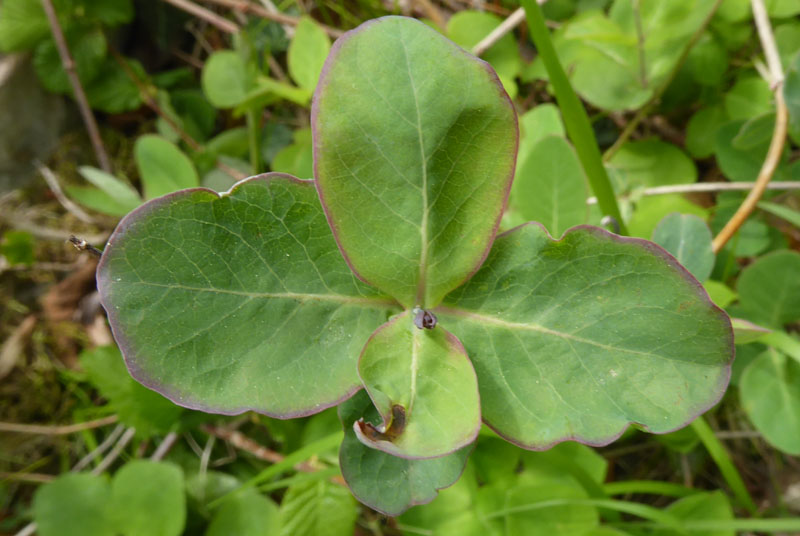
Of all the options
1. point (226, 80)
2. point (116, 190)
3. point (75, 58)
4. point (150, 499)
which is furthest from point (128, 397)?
point (75, 58)

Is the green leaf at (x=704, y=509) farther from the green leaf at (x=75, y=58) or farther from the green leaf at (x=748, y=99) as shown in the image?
the green leaf at (x=75, y=58)

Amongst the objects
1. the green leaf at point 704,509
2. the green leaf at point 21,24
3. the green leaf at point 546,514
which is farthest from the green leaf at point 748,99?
the green leaf at point 21,24

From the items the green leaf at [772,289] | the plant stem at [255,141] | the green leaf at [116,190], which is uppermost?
the plant stem at [255,141]

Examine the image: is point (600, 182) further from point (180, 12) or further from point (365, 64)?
point (180, 12)

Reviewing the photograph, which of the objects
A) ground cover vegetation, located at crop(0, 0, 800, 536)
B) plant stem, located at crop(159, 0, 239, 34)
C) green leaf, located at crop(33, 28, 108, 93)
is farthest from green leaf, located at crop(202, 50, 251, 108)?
green leaf, located at crop(33, 28, 108, 93)

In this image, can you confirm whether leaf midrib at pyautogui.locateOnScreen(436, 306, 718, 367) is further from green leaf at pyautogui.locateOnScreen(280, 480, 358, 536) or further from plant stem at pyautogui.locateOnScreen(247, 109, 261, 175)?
plant stem at pyautogui.locateOnScreen(247, 109, 261, 175)

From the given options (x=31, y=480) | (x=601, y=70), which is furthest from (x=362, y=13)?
(x=31, y=480)
